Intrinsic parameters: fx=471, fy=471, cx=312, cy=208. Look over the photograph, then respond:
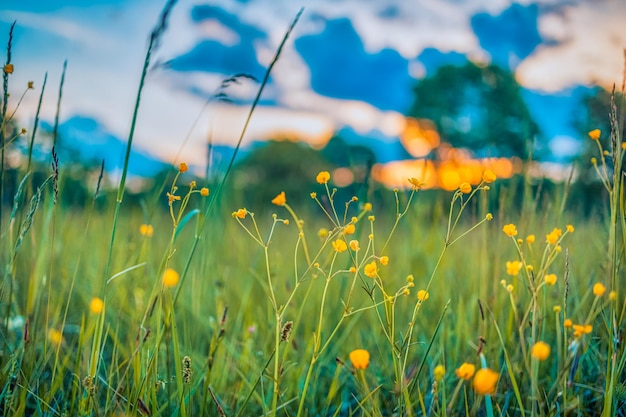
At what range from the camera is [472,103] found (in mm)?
20172

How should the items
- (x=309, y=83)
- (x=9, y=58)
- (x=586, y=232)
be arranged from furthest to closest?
(x=309, y=83) < (x=586, y=232) < (x=9, y=58)

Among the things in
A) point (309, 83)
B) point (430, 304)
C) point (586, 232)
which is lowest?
point (430, 304)

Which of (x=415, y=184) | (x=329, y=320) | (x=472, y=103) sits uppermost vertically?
(x=472, y=103)

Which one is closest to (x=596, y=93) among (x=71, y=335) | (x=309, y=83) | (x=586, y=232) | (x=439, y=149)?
(x=586, y=232)

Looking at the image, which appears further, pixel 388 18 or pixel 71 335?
pixel 388 18

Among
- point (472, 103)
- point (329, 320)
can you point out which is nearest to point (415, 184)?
point (329, 320)

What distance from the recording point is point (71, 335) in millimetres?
1979

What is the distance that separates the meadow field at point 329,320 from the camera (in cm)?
92

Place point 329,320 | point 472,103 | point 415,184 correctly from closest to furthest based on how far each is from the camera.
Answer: point 415,184 < point 329,320 < point 472,103

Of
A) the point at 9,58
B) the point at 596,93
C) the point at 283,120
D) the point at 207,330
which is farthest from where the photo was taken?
the point at 596,93

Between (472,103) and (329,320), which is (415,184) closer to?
(329,320)

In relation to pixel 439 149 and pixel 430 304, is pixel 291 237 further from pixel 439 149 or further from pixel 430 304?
pixel 439 149

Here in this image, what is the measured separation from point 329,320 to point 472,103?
20.2 m

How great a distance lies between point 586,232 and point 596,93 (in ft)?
12.7
